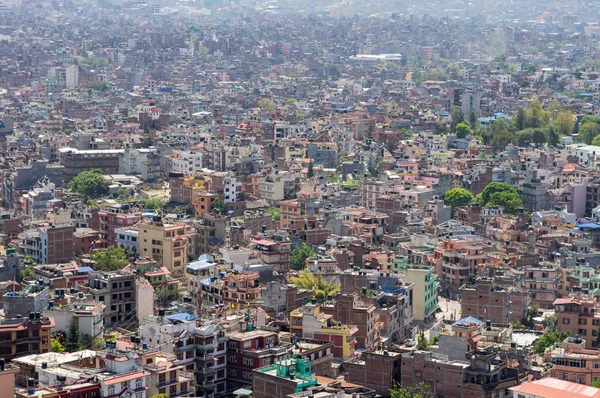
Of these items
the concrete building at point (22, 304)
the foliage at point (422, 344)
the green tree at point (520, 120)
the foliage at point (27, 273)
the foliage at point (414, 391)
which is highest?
the green tree at point (520, 120)

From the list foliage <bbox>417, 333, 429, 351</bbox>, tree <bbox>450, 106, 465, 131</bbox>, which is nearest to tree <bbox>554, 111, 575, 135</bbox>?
tree <bbox>450, 106, 465, 131</bbox>

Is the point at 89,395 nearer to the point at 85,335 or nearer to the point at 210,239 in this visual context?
Result: the point at 85,335

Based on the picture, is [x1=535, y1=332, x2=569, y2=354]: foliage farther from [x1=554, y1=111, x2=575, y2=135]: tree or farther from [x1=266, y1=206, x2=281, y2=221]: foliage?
[x1=554, y1=111, x2=575, y2=135]: tree

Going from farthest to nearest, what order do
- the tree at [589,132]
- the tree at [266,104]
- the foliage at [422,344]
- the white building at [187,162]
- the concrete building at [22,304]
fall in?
1. the tree at [266,104]
2. the tree at [589,132]
3. the white building at [187,162]
4. the concrete building at [22,304]
5. the foliage at [422,344]

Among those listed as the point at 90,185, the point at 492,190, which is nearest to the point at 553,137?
the point at 492,190

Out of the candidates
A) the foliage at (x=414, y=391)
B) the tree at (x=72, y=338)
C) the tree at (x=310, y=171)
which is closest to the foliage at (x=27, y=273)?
the tree at (x=72, y=338)

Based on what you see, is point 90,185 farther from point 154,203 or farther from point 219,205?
point 219,205

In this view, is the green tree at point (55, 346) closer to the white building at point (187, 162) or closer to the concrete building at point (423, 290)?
the concrete building at point (423, 290)
